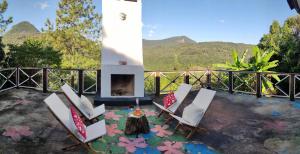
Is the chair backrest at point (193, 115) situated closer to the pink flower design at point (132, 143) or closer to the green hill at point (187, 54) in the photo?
the pink flower design at point (132, 143)

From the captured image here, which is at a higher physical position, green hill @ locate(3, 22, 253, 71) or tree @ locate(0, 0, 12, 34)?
tree @ locate(0, 0, 12, 34)

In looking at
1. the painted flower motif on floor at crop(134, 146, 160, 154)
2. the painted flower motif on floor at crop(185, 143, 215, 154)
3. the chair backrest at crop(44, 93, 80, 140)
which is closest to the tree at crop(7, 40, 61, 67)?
the chair backrest at crop(44, 93, 80, 140)

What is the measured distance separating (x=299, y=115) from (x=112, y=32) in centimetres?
655

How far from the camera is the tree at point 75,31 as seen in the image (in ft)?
78.6

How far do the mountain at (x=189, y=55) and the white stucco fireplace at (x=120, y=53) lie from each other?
14.9 meters

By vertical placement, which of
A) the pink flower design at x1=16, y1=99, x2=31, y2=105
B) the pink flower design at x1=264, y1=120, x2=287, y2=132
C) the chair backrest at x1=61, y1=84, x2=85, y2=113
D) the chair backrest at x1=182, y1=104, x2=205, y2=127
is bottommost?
the pink flower design at x1=264, y1=120, x2=287, y2=132

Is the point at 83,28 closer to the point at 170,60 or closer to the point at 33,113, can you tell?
the point at 170,60

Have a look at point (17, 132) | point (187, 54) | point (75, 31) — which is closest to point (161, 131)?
point (17, 132)

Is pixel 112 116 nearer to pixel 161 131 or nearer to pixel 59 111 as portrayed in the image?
pixel 161 131

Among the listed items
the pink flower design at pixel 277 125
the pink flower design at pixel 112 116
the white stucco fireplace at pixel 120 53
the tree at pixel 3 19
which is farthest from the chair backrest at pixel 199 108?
the tree at pixel 3 19

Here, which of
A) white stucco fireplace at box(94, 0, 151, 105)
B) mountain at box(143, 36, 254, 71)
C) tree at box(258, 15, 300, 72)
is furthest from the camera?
mountain at box(143, 36, 254, 71)

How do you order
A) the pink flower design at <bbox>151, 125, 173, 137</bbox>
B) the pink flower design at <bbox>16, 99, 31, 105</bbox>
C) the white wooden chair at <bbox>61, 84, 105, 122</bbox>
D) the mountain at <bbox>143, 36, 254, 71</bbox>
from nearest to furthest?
1. the pink flower design at <bbox>151, 125, 173, 137</bbox>
2. the white wooden chair at <bbox>61, 84, 105, 122</bbox>
3. the pink flower design at <bbox>16, 99, 31, 105</bbox>
4. the mountain at <bbox>143, 36, 254, 71</bbox>

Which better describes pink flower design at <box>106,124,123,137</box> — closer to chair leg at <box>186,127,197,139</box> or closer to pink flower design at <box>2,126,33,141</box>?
chair leg at <box>186,127,197,139</box>

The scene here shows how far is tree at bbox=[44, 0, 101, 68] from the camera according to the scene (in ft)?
78.6
